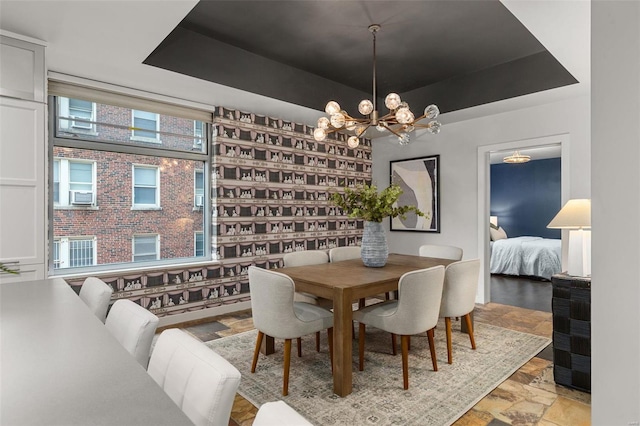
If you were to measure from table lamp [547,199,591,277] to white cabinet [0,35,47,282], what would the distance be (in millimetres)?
3787

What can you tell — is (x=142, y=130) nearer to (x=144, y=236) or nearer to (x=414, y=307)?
(x=144, y=236)

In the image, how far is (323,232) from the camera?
16.9ft

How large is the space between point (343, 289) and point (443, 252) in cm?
201

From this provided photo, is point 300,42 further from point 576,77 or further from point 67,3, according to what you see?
point 576,77

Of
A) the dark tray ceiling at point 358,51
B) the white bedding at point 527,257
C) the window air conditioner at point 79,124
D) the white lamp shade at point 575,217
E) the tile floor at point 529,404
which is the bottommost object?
the tile floor at point 529,404

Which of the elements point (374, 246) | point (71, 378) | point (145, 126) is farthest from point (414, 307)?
point (145, 126)

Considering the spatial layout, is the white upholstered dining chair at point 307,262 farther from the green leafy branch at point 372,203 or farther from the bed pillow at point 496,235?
the bed pillow at point 496,235

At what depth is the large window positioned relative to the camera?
3.29m

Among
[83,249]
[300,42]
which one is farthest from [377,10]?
[83,249]

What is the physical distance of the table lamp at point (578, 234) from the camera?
8.04 feet

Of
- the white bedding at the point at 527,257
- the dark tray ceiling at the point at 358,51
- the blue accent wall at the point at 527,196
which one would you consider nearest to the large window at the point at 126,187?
the dark tray ceiling at the point at 358,51

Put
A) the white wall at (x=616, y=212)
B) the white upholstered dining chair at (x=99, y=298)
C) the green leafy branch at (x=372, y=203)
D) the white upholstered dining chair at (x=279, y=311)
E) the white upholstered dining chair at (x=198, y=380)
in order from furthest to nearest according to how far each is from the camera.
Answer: the green leafy branch at (x=372, y=203)
the white upholstered dining chair at (x=279, y=311)
the white upholstered dining chair at (x=99, y=298)
the white wall at (x=616, y=212)
the white upholstered dining chair at (x=198, y=380)

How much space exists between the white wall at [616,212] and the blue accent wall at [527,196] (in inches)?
293

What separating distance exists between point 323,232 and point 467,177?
209 centimetres
